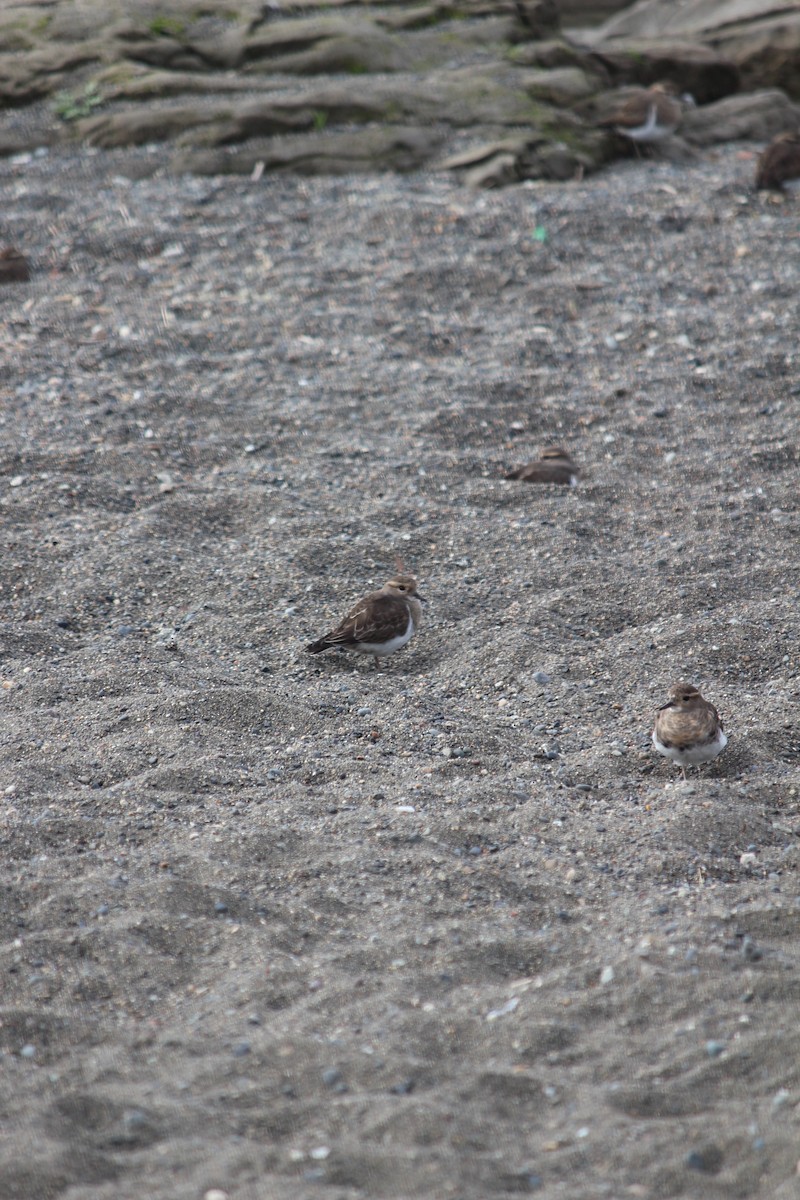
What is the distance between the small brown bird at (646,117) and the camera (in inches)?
438

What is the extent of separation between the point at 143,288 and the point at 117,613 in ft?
13.9

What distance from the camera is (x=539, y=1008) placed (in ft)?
11.4

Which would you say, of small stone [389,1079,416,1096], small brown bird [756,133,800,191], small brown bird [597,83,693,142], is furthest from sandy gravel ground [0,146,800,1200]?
small brown bird [597,83,693,142]

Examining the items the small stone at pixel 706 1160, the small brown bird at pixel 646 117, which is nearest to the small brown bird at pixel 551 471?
the small stone at pixel 706 1160

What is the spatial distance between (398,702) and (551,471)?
2.15 metres

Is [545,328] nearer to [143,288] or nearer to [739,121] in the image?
[143,288]

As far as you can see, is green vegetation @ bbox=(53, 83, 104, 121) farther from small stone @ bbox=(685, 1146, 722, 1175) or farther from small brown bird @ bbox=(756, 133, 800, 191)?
small stone @ bbox=(685, 1146, 722, 1175)

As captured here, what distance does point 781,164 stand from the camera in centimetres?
1027

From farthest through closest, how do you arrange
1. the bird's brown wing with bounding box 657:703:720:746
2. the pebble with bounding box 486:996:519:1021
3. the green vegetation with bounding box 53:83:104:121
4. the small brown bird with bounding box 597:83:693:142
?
the green vegetation with bounding box 53:83:104:121, the small brown bird with bounding box 597:83:693:142, the bird's brown wing with bounding box 657:703:720:746, the pebble with bounding box 486:996:519:1021

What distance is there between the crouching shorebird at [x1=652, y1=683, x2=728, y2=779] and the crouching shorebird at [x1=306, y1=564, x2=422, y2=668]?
132 centimetres

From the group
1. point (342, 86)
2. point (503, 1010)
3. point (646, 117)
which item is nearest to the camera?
point (503, 1010)

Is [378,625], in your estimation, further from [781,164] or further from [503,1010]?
[781,164]

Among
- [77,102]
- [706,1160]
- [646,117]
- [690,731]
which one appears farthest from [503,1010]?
[77,102]

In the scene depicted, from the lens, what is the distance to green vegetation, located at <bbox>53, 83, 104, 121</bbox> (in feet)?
37.0
